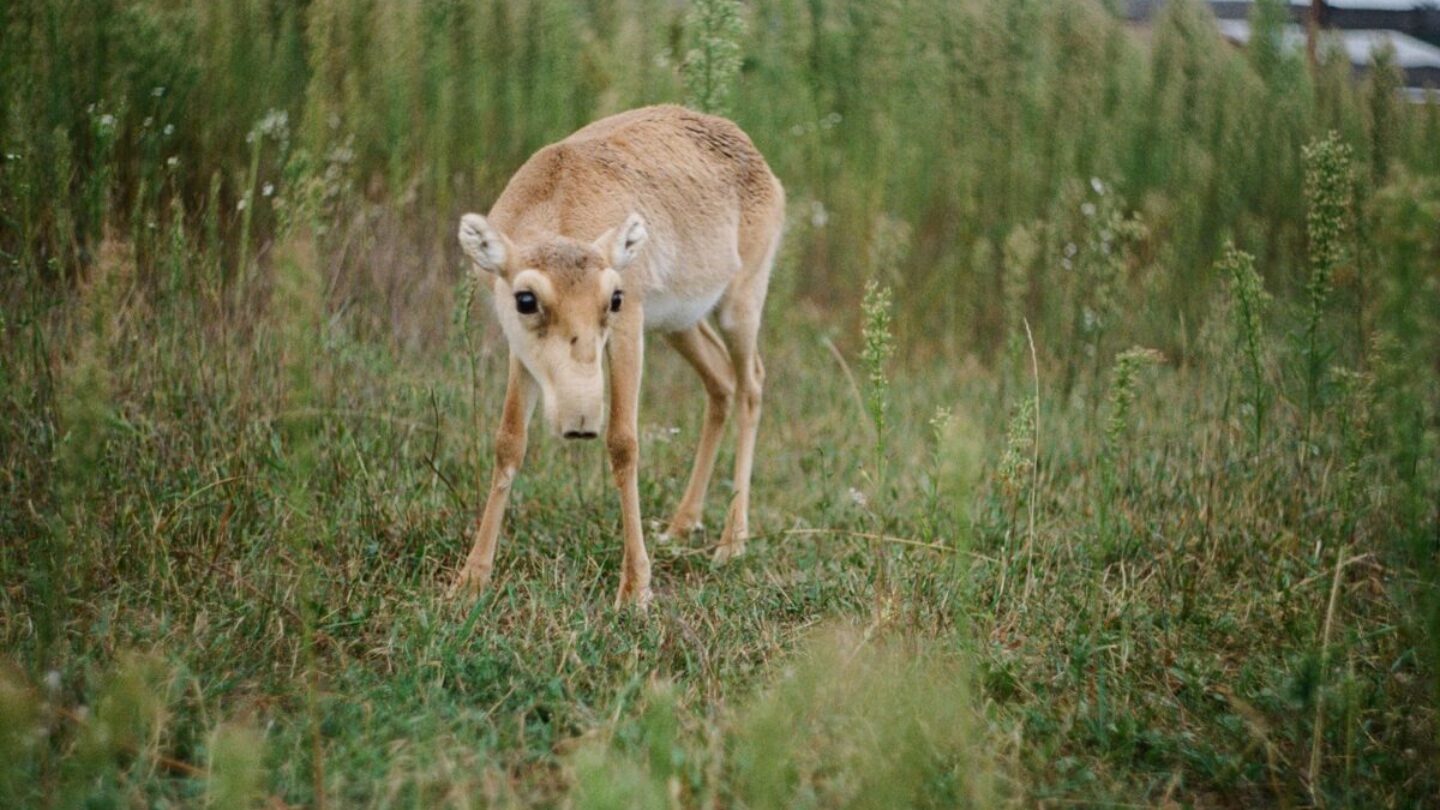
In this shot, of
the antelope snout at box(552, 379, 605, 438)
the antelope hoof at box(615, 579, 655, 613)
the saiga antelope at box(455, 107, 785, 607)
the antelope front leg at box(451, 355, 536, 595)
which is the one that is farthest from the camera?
the antelope front leg at box(451, 355, 536, 595)

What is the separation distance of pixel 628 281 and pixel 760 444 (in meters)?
2.02

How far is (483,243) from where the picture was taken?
13.4 ft

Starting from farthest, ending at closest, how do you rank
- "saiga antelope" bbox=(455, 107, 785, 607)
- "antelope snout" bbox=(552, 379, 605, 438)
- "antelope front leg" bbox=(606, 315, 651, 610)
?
1. "antelope front leg" bbox=(606, 315, 651, 610)
2. "saiga antelope" bbox=(455, 107, 785, 607)
3. "antelope snout" bbox=(552, 379, 605, 438)

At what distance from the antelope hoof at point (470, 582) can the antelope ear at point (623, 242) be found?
47.5 inches

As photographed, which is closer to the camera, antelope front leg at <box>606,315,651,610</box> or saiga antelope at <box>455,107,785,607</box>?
saiga antelope at <box>455,107,785,607</box>

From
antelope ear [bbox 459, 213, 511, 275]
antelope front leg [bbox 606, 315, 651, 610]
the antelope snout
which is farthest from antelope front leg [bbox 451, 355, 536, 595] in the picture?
the antelope snout

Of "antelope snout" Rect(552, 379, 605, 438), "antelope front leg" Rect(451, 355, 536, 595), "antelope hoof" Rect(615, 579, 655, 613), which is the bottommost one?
"antelope hoof" Rect(615, 579, 655, 613)

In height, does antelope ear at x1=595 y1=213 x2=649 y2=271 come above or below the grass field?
above

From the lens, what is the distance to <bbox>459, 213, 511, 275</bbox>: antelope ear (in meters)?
4.07

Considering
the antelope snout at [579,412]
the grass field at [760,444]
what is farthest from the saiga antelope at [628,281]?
the grass field at [760,444]

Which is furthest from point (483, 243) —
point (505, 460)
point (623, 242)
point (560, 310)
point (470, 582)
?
point (470, 582)

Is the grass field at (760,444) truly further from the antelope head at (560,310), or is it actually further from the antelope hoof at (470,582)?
the antelope head at (560,310)

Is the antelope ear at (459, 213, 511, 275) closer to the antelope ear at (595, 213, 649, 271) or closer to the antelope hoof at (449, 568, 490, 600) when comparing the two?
the antelope ear at (595, 213, 649, 271)

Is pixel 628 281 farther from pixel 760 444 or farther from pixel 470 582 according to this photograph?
pixel 760 444
